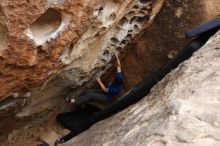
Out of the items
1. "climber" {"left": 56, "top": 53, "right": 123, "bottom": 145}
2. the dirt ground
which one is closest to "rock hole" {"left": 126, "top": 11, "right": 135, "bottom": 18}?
the dirt ground

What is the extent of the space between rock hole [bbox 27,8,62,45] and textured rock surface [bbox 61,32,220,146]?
2.68 feet

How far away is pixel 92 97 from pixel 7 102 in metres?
1.01

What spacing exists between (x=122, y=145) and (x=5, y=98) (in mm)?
1547

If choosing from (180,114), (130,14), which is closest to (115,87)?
(130,14)

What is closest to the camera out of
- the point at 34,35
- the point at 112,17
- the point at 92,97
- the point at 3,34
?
the point at 3,34

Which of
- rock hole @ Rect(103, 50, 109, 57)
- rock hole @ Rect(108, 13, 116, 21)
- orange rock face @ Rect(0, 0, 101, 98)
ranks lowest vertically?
rock hole @ Rect(103, 50, 109, 57)

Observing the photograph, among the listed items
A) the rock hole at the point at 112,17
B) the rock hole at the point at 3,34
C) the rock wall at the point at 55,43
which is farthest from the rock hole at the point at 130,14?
the rock hole at the point at 3,34

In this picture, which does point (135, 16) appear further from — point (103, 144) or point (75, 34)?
point (103, 144)

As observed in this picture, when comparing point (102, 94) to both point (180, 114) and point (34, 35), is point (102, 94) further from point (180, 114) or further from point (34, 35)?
point (180, 114)

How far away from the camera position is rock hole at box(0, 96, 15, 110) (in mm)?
3388

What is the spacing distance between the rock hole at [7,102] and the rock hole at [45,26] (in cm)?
75

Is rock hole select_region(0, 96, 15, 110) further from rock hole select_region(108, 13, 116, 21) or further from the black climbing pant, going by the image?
rock hole select_region(108, 13, 116, 21)

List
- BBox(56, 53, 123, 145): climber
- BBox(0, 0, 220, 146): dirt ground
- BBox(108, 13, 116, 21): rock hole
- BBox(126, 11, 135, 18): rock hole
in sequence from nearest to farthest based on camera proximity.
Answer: BBox(108, 13, 116, 21): rock hole
BBox(126, 11, 135, 18): rock hole
BBox(0, 0, 220, 146): dirt ground
BBox(56, 53, 123, 145): climber

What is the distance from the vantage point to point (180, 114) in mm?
2002
